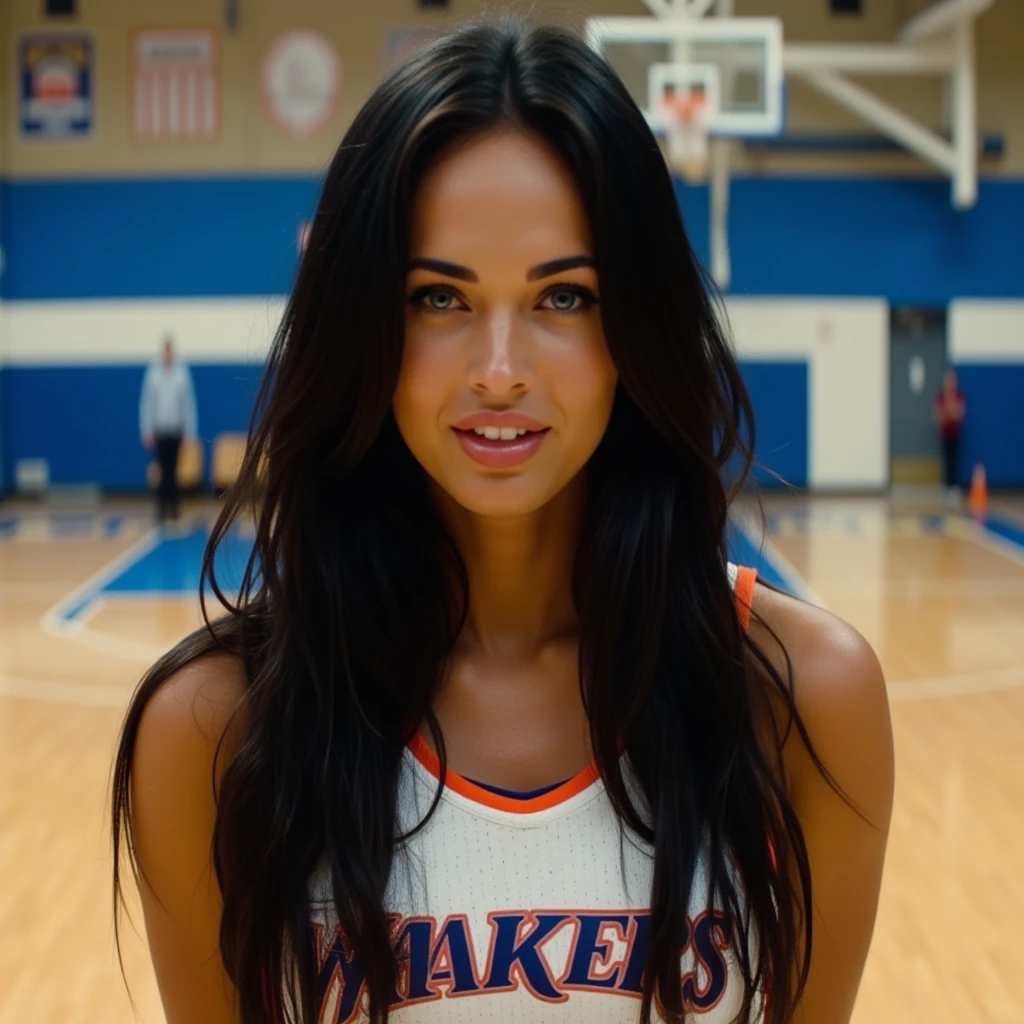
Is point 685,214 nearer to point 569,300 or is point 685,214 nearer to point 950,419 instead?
point 950,419

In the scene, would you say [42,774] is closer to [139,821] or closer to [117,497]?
[139,821]

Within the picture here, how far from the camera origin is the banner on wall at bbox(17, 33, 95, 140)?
47.6 ft

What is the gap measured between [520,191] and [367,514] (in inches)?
12.9

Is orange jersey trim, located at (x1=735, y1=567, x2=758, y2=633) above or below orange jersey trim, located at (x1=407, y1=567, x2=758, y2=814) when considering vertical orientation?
above

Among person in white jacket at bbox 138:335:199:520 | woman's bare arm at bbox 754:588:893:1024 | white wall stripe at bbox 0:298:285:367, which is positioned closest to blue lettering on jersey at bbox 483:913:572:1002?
woman's bare arm at bbox 754:588:893:1024

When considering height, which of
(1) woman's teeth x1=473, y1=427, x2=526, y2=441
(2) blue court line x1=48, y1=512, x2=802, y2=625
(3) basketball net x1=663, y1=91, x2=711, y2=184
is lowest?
(2) blue court line x1=48, y1=512, x2=802, y2=625

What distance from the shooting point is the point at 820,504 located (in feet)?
46.0

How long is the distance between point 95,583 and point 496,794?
8253 mm

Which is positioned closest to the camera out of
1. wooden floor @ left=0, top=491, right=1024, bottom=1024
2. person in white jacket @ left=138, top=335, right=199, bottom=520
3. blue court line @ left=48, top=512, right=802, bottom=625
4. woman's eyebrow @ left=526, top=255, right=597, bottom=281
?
woman's eyebrow @ left=526, top=255, right=597, bottom=281

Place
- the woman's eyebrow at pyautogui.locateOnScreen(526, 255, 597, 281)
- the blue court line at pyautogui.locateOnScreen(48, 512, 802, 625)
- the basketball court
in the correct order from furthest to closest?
the basketball court
the blue court line at pyautogui.locateOnScreen(48, 512, 802, 625)
the woman's eyebrow at pyautogui.locateOnScreen(526, 255, 597, 281)

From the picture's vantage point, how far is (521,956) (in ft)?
3.78

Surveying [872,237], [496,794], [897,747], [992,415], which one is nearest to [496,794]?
[496,794]

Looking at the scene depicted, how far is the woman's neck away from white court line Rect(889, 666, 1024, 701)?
4.81 metres

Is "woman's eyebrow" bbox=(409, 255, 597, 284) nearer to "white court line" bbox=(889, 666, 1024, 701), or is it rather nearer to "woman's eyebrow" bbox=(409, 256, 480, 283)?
"woman's eyebrow" bbox=(409, 256, 480, 283)
